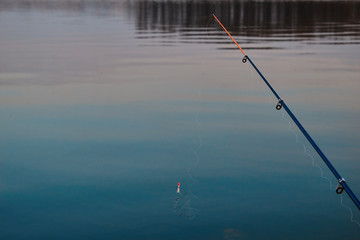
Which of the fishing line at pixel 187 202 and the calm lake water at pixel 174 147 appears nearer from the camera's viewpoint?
the calm lake water at pixel 174 147

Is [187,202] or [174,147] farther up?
[174,147]

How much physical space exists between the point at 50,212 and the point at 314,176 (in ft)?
9.60

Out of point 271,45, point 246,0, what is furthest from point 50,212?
point 246,0

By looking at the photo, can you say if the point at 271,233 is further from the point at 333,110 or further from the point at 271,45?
the point at 271,45

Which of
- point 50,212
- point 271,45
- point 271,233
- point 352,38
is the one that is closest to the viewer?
point 271,233

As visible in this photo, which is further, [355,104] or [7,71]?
[7,71]

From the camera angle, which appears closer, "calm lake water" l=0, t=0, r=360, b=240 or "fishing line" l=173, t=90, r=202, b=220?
"calm lake water" l=0, t=0, r=360, b=240

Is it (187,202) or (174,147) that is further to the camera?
(174,147)

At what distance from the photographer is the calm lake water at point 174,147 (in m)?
5.86

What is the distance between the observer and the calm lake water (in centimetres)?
586

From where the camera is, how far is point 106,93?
467 inches

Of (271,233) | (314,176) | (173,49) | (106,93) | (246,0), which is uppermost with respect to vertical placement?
(246,0)

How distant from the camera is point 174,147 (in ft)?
27.1

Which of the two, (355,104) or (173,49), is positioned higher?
(173,49)
